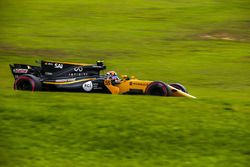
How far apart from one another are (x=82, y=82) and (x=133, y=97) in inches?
85.6

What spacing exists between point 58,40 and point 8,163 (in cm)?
2575

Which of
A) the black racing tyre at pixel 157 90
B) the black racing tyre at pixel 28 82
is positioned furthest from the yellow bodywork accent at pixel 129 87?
the black racing tyre at pixel 28 82

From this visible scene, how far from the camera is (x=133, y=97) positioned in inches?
625

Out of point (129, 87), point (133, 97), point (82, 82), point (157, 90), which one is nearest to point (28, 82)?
point (82, 82)

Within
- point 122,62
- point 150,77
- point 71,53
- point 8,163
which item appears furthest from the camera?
point 71,53

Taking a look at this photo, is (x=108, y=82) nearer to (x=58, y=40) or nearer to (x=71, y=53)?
(x=71, y=53)

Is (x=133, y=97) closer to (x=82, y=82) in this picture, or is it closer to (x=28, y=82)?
(x=82, y=82)

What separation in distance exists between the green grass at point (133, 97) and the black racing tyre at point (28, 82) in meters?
0.87

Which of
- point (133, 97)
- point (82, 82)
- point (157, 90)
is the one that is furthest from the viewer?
point (82, 82)

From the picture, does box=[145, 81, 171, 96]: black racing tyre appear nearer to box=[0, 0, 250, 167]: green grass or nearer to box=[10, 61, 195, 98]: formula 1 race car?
box=[10, 61, 195, 98]: formula 1 race car

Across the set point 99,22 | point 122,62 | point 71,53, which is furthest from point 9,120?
point 99,22

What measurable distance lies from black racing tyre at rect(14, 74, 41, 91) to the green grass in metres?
0.87

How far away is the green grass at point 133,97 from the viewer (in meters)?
12.8

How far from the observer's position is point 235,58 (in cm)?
3306
